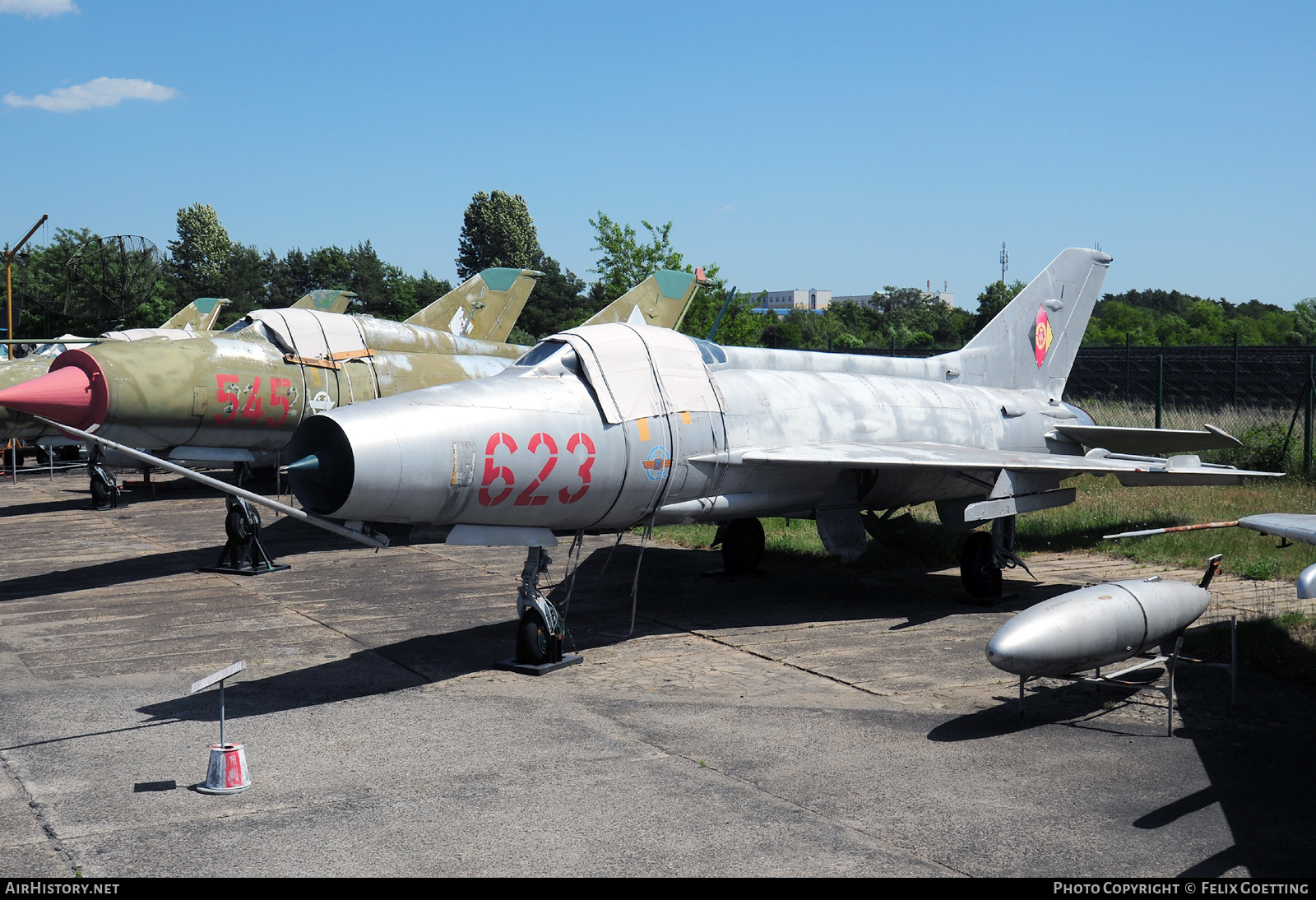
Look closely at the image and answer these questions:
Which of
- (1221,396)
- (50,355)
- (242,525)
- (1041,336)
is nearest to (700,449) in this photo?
(242,525)

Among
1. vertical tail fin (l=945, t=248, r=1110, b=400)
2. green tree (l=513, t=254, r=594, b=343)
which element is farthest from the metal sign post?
green tree (l=513, t=254, r=594, b=343)

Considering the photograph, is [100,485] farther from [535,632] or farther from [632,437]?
[632,437]

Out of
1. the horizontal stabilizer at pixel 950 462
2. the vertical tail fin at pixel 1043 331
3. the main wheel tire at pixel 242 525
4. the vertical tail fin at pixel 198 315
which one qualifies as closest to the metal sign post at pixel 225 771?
the horizontal stabilizer at pixel 950 462

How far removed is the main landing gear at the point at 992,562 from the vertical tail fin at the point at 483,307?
12017 mm

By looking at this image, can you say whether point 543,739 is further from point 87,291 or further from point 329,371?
point 87,291

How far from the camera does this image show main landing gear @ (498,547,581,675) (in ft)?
30.0

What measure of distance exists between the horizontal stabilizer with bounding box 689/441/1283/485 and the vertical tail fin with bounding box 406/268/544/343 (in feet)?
37.7

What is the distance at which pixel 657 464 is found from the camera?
9773mm

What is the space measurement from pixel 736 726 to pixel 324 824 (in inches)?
121

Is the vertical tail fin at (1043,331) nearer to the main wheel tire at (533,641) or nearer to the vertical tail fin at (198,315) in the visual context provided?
the main wheel tire at (533,641)

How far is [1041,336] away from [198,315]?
26.3 m

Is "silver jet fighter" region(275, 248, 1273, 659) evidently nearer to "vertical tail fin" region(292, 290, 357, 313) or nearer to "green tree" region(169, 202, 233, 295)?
"vertical tail fin" region(292, 290, 357, 313)

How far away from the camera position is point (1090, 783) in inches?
255

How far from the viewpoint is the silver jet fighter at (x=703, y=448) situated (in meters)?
8.05
